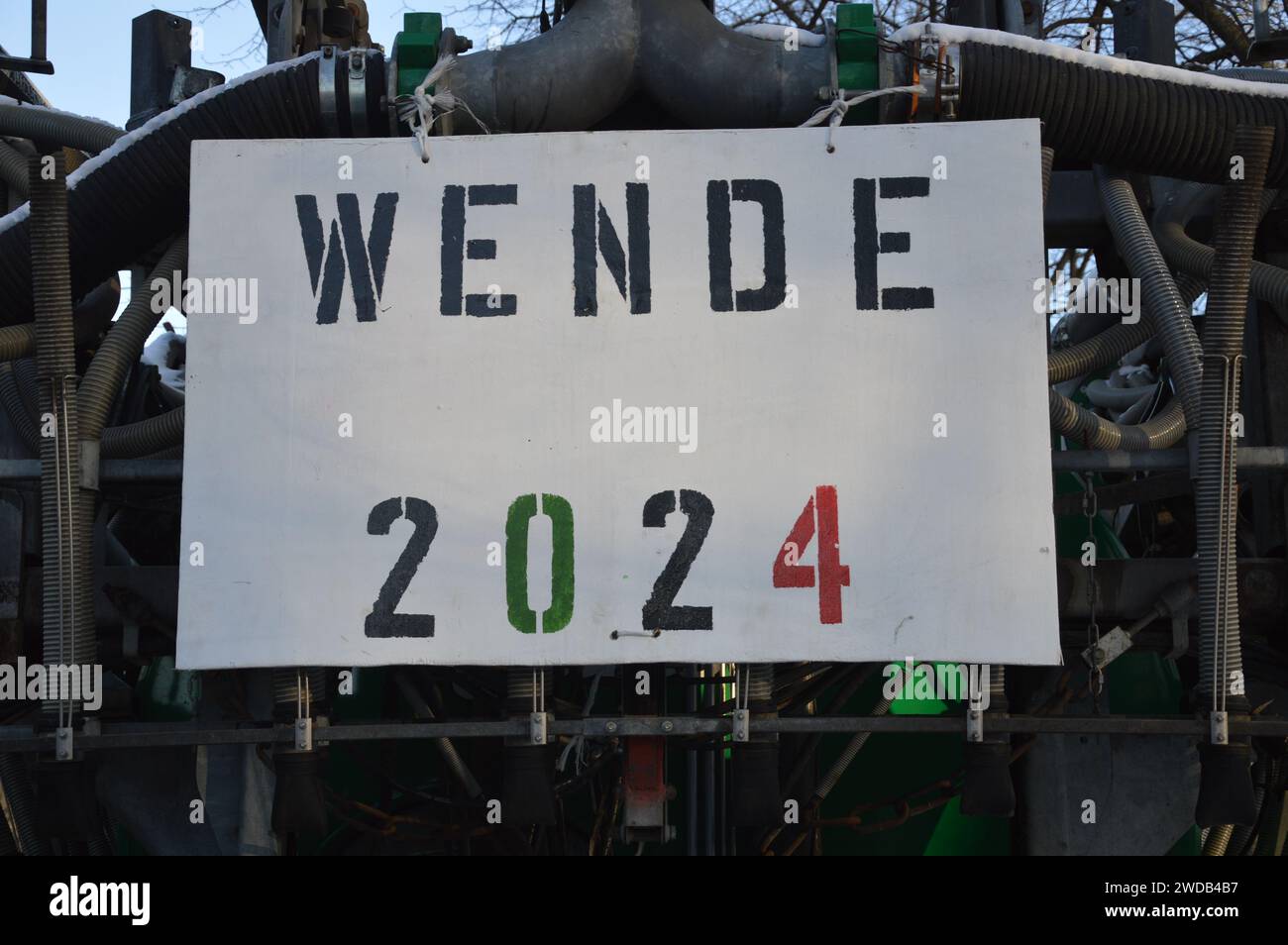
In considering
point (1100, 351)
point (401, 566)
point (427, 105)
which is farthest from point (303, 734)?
point (1100, 351)

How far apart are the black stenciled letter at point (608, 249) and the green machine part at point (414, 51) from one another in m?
0.78

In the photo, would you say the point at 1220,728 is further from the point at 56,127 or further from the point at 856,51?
the point at 56,127

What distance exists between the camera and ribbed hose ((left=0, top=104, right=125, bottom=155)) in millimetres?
5410

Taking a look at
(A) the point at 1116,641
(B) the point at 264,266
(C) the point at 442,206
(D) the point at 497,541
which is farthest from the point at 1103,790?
(B) the point at 264,266

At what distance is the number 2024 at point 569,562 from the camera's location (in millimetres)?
3881

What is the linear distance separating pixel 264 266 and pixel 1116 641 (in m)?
3.24

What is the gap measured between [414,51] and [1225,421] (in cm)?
298

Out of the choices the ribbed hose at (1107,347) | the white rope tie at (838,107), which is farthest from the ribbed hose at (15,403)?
the ribbed hose at (1107,347)

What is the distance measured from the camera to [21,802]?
475 centimetres

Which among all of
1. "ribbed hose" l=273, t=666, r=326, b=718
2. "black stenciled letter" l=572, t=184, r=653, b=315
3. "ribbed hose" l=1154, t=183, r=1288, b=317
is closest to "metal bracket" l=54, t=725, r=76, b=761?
"ribbed hose" l=273, t=666, r=326, b=718

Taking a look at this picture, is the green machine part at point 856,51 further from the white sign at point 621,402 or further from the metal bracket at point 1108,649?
the metal bracket at point 1108,649

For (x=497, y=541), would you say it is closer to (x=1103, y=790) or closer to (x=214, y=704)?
(x=214, y=704)

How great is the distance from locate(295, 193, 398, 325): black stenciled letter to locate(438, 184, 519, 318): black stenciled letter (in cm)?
19
